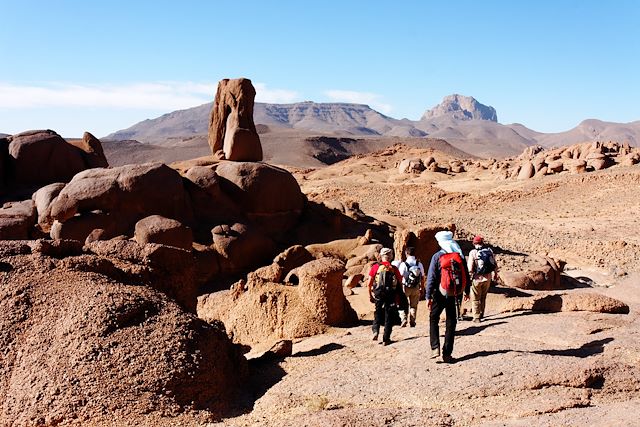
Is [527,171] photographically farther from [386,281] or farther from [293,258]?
[386,281]

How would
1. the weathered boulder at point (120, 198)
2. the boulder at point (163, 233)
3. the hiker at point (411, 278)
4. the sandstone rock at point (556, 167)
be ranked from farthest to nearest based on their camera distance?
the sandstone rock at point (556, 167), the weathered boulder at point (120, 198), the boulder at point (163, 233), the hiker at point (411, 278)

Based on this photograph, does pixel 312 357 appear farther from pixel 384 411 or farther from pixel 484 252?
pixel 484 252

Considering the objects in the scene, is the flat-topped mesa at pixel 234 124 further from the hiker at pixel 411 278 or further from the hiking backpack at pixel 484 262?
the hiking backpack at pixel 484 262

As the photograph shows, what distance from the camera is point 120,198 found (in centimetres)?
1816

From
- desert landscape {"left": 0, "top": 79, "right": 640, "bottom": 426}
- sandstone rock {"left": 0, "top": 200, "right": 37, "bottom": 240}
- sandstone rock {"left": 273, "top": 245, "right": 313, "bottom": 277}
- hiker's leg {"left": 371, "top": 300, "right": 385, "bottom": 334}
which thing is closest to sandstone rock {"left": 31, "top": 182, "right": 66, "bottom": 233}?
desert landscape {"left": 0, "top": 79, "right": 640, "bottom": 426}

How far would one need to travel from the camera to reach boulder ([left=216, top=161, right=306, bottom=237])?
69.4 feet

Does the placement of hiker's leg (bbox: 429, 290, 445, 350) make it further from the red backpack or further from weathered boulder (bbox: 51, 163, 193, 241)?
weathered boulder (bbox: 51, 163, 193, 241)

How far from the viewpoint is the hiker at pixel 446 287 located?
23.8 feet

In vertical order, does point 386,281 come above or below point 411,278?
above

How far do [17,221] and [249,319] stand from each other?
28.6 feet

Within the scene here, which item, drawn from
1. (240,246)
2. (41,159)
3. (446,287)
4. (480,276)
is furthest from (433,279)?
(41,159)

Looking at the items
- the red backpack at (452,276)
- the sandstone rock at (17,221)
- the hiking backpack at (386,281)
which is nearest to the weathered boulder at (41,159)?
the sandstone rock at (17,221)

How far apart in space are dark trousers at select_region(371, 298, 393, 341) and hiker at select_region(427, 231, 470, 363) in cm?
119

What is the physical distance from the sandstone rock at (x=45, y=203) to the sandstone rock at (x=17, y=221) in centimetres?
20
